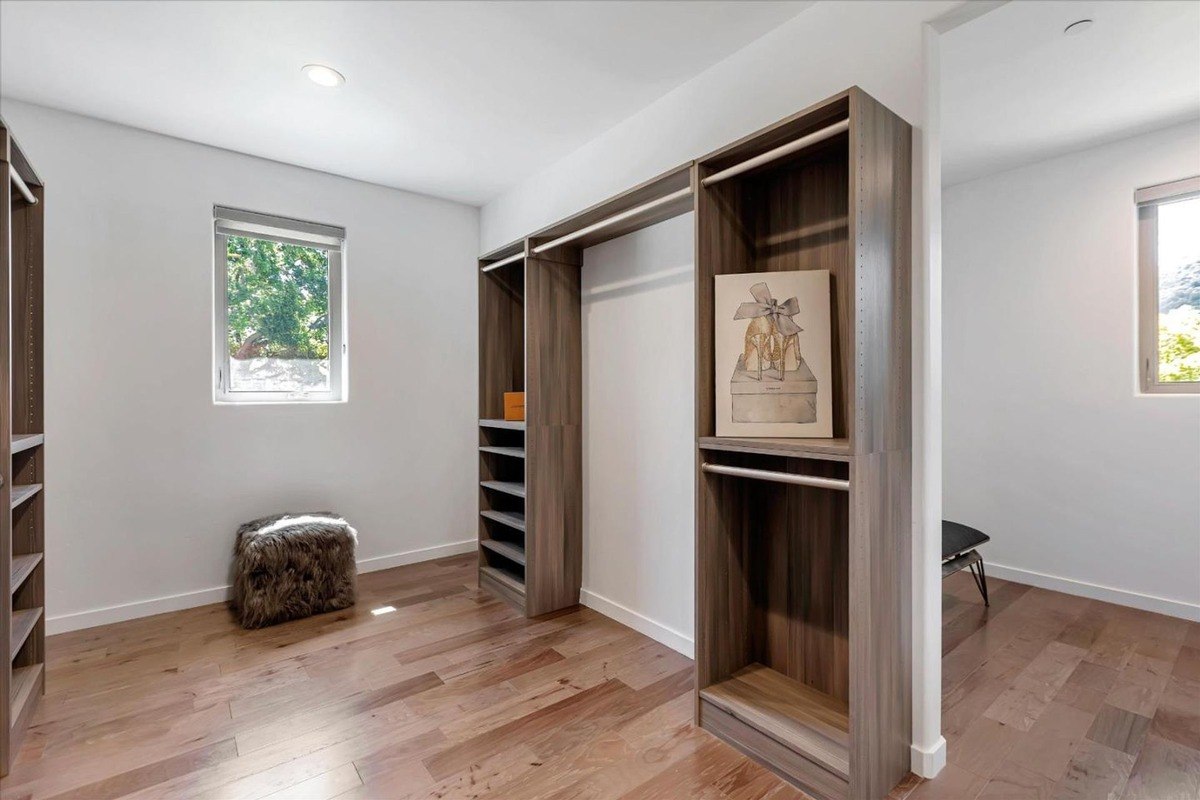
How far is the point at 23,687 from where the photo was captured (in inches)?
78.1

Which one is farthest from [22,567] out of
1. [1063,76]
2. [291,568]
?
[1063,76]

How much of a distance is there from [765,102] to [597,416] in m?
1.69

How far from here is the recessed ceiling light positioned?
235 centimetres

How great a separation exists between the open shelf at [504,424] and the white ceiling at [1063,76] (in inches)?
101

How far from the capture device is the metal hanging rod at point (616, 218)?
2.21 m

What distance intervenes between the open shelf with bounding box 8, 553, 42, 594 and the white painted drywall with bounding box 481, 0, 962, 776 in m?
2.27

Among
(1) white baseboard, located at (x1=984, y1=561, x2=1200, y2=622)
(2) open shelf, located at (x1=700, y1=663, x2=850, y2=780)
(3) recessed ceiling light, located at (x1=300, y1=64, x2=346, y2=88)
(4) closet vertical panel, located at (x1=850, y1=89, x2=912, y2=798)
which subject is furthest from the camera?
(1) white baseboard, located at (x1=984, y1=561, x2=1200, y2=622)

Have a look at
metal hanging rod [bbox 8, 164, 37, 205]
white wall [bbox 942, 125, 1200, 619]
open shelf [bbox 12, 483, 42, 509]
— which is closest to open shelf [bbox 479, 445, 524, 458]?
open shelf [bbox 12, 483, 42, 509]

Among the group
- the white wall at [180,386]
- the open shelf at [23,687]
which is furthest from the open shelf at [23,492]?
the white wall at [180,386]

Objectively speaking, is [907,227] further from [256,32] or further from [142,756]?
[142,756]

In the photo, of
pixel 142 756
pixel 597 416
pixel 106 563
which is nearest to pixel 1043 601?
pixel 597 416

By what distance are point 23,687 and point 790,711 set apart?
2651 mm

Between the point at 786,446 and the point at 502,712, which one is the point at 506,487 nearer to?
the point at 502,712

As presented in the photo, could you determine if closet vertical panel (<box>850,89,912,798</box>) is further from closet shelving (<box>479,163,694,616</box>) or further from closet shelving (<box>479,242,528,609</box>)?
closet shelving (<box>479,242,528,609</box>)
